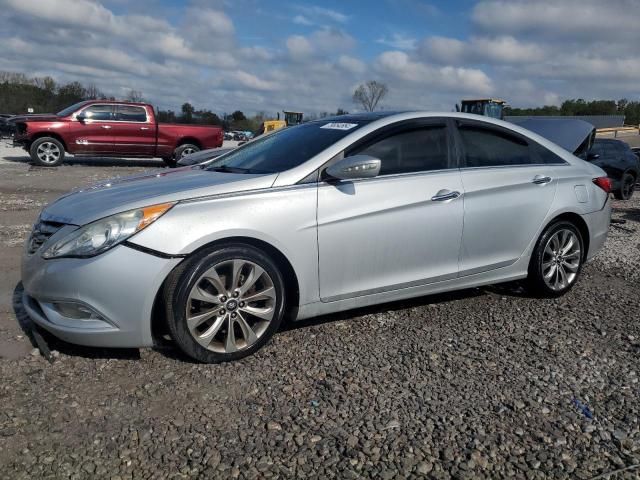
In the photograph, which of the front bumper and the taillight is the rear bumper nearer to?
the taillight

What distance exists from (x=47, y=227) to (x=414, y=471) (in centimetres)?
250

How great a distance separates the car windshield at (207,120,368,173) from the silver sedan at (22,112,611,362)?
0.07ft

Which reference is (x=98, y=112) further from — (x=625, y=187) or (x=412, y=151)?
(x=412, y=151)

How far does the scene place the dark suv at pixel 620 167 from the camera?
41.9 feet

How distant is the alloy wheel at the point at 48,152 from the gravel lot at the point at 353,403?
12.4m

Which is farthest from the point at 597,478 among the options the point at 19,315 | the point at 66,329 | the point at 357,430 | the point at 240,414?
the point at 19,315

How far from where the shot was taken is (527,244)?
4512mm

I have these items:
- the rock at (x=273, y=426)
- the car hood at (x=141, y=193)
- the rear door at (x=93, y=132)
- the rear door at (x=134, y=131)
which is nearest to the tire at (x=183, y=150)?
the rear door at (x=134, y=131)

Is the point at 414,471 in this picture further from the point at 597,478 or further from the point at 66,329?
the point at 66,329

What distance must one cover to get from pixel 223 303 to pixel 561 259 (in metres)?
2.98

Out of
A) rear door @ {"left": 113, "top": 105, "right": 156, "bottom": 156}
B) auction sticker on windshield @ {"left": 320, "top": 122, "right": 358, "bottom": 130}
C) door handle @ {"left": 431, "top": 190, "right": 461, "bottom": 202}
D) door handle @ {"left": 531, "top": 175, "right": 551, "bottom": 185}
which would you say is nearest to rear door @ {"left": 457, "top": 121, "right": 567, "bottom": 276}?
door handle @ {"left": 531, "top": 175, "right": 551, "bottom": 185}

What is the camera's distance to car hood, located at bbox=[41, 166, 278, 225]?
325cm

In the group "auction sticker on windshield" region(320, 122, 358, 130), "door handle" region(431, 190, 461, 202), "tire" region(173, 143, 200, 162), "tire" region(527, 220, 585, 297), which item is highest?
"auction sticker on windshield" region(320, 122, 358, 130)

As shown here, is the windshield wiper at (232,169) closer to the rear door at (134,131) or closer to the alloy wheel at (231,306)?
the alloy wheel at (231,306)
